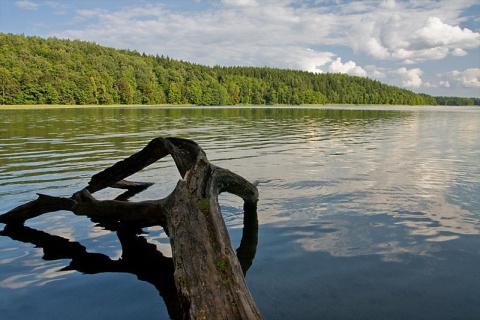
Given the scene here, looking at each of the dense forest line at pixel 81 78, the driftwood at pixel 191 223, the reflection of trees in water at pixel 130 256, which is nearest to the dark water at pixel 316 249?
the reflection of trees in water at pixel 130 256

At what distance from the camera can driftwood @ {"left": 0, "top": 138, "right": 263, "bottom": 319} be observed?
3814mm

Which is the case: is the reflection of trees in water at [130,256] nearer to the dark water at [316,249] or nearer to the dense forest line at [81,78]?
the dark water at [316,249]

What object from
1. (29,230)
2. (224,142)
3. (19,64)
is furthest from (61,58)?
(29,230)

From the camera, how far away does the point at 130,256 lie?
259 inches

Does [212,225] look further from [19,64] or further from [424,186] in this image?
[19,64]

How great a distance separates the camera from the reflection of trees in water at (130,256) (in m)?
5.64

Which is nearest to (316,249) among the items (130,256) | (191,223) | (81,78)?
(191,223)

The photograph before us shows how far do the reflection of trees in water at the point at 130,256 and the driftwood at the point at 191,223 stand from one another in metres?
0.03

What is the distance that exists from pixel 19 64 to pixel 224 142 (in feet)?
425

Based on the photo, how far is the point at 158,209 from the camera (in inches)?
263

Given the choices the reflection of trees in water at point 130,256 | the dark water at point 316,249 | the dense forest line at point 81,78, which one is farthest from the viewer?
the dense forest line at point 81,78

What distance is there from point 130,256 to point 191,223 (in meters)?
2.14

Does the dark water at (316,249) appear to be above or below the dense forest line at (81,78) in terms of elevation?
→ below

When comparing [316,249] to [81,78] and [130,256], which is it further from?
[81,78]
